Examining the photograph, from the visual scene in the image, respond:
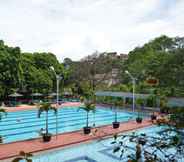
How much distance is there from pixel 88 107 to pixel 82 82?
23.2 meters

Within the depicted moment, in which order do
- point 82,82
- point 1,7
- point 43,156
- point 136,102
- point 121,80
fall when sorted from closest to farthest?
point 43,156, point 1,7, point 136,102, point 121,80, point 82,82

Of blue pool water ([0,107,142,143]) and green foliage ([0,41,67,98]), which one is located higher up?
green foliage ([0,41,67,98])

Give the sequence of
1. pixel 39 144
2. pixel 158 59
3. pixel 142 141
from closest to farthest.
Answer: pixel 142 141
pixel 39 144
pixel 158 59

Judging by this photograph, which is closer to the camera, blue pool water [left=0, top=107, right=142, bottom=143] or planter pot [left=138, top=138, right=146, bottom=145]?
planter pot [left=138, top=138, right=146, bottom=145]

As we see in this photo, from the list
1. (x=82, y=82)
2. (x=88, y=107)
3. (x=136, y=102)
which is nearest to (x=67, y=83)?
(x=82, y=82)

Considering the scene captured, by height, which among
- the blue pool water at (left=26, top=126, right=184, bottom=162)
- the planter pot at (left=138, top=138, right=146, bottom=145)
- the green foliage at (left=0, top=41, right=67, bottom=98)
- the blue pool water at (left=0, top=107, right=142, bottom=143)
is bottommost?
the blue pool water at (left=26, top=126, right=184, bottom=162)

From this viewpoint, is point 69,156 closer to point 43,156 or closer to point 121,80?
point 43,156

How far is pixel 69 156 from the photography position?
32.0 feet

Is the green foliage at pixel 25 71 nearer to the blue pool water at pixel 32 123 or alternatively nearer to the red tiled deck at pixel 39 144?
the blue pool water at pixel 32 123

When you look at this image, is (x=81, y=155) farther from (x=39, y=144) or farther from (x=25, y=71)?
(x=25, y=71)

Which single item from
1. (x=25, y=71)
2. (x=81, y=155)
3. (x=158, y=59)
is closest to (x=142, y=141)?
(x=81, y=155)

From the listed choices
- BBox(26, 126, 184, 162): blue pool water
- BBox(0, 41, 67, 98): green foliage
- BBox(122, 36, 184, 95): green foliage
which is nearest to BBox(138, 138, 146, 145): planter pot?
BBox(26, 126, 184, 162): blue pool water

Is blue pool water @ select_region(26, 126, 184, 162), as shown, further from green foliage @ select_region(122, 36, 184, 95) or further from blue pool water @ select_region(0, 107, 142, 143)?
green foliage @ select_region(122, 36, 184, 95)

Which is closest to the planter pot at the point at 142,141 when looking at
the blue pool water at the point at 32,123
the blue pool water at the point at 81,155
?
the blue pool water at the point at 81,155
